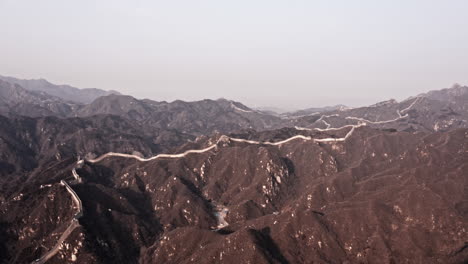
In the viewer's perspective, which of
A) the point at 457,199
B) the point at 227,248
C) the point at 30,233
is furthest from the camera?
the point at 457,199

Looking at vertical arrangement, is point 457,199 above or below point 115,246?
above

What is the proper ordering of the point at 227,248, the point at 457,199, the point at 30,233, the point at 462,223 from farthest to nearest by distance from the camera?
the point at 457,199 < the point at 30,233 < the point at 462,223 < the point at 227,248

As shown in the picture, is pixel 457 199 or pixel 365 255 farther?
pixel 457 199

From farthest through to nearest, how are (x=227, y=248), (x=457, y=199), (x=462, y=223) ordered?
(x=457, y=199) → (x=462, y=223) → (x=227, y=248)

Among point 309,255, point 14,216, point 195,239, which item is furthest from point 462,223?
point 14,216

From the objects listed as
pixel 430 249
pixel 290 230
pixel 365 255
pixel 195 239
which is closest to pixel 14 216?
pixel 195 239

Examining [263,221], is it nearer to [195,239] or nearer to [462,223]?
[195,239]

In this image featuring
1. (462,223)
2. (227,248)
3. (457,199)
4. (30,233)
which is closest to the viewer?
(227,248)

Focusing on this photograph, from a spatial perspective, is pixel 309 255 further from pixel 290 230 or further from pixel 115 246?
pixel 115 246

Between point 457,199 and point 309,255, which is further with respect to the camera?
point 457,199
